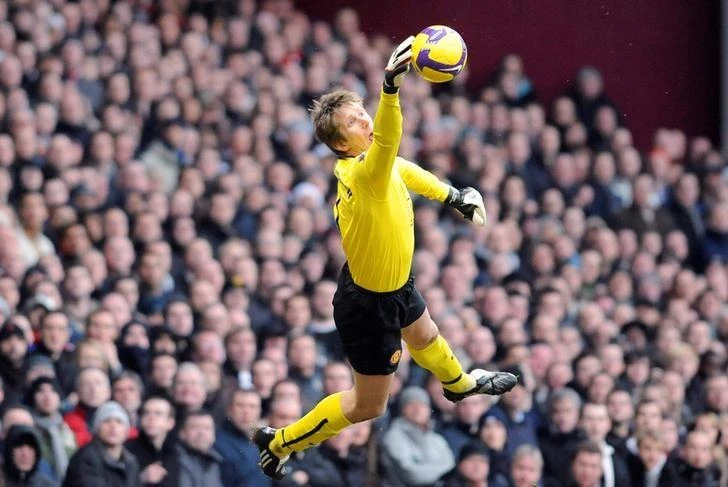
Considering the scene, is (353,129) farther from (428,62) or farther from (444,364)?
(444,364)

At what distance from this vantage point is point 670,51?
1947cm

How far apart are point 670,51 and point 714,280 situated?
16.0ft

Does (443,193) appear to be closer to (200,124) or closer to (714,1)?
(200,124)

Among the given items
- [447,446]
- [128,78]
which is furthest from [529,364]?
[128,78]

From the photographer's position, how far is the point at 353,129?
8.22m

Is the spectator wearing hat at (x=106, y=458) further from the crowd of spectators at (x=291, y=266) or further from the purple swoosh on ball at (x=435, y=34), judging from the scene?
the purple swoosh on ball at (x=435, y=34)

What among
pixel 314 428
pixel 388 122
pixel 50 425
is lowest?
pixel 50 425

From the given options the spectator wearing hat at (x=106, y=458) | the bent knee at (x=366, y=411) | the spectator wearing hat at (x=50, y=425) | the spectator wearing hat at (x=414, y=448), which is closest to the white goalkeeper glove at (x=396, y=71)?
the bent knee at (x=366, y=411)

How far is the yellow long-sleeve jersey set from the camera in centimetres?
799

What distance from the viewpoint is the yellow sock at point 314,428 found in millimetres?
8763

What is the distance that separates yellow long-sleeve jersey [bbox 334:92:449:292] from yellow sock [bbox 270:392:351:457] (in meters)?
0.83

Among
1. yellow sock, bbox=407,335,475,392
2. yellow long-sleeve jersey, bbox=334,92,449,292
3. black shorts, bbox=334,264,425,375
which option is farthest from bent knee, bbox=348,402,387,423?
yellow long-sleeve jersey, bbox=334,92,449,292

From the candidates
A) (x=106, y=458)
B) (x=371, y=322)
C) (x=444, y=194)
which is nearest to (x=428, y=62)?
(x=444, y=194)

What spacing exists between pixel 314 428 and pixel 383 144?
6.23ft
